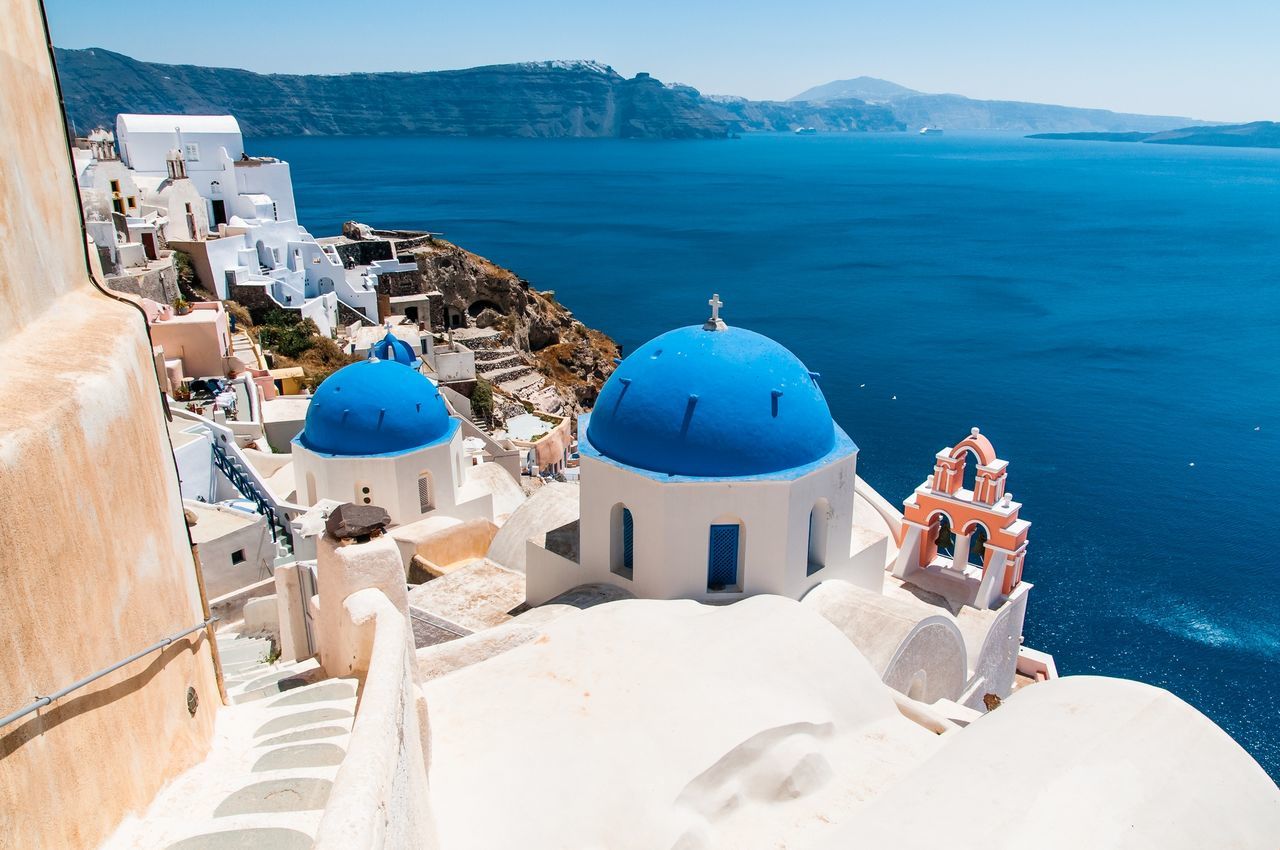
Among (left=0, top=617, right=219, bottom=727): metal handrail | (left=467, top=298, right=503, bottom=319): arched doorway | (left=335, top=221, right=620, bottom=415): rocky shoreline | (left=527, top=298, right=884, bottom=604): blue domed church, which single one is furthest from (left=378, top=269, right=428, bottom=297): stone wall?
(left=0, top=617, right=219, bottom=727): metal handrail

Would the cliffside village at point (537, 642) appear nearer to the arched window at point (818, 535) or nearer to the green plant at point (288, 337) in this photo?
the arched window at point (818, 535)

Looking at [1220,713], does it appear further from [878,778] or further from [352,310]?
[352,310]

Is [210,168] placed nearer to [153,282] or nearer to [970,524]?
[153,282]

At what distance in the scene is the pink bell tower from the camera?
15.9m

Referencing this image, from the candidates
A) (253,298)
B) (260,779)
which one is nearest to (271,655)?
(260,779)

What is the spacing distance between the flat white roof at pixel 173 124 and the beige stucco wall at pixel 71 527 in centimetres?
4899

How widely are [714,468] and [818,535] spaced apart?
84.6 inches

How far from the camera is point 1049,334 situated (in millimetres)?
56500

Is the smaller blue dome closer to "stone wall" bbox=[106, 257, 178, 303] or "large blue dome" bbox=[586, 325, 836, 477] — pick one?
"large blue dome" bbox=[586, 325, 836, 477]

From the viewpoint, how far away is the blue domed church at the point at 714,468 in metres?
11.6

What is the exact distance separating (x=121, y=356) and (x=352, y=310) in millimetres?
40793

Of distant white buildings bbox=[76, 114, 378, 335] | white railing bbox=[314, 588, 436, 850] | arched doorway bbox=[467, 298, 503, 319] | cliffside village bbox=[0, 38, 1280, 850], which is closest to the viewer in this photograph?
white railing bbox=[314, 588, 436, 850]

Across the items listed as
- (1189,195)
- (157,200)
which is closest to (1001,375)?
(157,200)

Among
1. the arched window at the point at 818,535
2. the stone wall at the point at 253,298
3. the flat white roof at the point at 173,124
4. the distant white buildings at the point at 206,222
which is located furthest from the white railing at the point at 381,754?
the flat white roof at the point at 173,124
